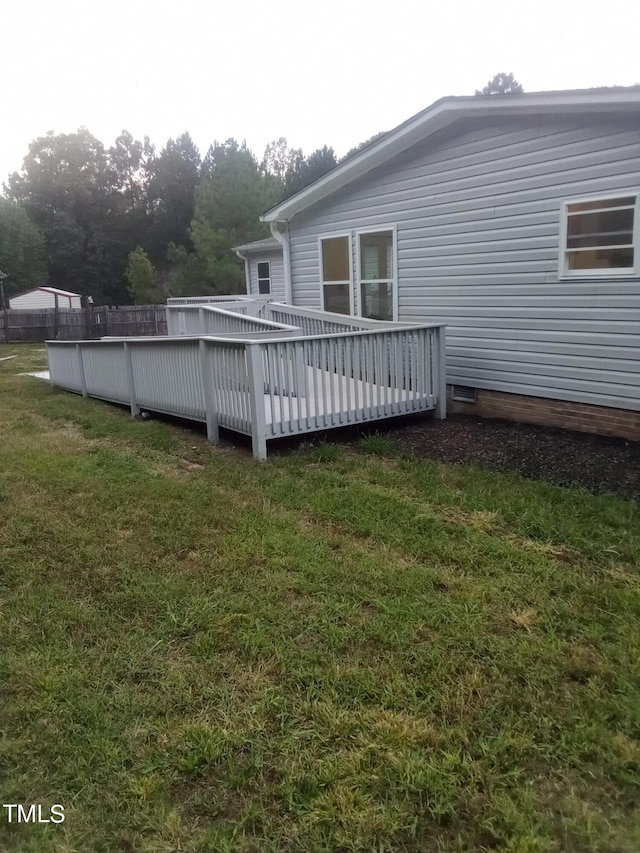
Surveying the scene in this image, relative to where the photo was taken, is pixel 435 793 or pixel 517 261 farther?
pixel 517 261

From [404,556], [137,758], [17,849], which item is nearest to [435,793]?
[137,758]

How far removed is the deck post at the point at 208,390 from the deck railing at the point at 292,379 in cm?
1

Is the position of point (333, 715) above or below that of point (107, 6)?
below

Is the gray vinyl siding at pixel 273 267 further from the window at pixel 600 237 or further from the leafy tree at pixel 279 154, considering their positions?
the leafy tree at pixel 279 154

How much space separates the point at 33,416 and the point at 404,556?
694cm

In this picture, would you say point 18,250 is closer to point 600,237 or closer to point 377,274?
point 377,274

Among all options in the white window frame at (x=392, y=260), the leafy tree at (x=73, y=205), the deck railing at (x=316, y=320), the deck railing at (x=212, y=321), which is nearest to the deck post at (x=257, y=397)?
the deck railing at (x=212, y=321)

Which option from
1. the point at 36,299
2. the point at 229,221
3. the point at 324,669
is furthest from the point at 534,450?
the point at 36,299

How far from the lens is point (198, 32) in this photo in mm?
11508

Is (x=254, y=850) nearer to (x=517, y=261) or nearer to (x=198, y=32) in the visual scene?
(x=517, y=261)

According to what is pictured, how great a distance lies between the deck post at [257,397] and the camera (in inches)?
233

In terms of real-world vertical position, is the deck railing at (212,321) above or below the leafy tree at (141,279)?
below

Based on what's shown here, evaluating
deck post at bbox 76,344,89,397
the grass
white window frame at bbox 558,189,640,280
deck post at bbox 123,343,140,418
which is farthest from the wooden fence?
the grass

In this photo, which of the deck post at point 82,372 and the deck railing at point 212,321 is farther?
the deck post at point 82,372
